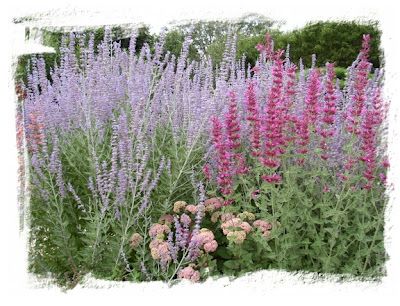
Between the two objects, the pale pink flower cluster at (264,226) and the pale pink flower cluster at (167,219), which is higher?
the pale pink flower cluster at (264,226)

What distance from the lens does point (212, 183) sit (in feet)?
13.1

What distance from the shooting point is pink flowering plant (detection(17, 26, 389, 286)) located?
3.39m

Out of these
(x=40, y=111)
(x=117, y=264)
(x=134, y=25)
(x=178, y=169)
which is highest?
(x=134, y=25)

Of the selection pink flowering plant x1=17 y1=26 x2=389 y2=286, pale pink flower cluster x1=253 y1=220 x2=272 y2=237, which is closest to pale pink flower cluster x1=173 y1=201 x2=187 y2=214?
pink flowering plant x1=17 y1=26 x2=389 y2=286

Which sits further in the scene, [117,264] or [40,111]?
[40,111]

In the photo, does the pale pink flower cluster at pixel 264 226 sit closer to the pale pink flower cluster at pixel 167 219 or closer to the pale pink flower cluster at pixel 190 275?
the pale pink flower cluster at pixel 190 275

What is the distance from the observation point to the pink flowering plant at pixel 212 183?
133 inches

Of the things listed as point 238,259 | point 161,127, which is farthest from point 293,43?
point 238,259

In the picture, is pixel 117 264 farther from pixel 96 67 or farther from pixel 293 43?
pixel 293 43

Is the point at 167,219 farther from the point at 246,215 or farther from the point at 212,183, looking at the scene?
the point at 246,215

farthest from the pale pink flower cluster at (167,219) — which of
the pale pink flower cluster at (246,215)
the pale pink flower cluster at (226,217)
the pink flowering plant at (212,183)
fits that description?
the pale pink flower cluster at (246,215)

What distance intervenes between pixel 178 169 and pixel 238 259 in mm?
783

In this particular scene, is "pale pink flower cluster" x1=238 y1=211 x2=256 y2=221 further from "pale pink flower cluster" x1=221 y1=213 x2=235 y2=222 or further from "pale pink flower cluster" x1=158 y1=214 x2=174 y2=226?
"pale pink flower cluster" x1=158 y1=214 x2=174 y2=226

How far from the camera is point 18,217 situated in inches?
145
